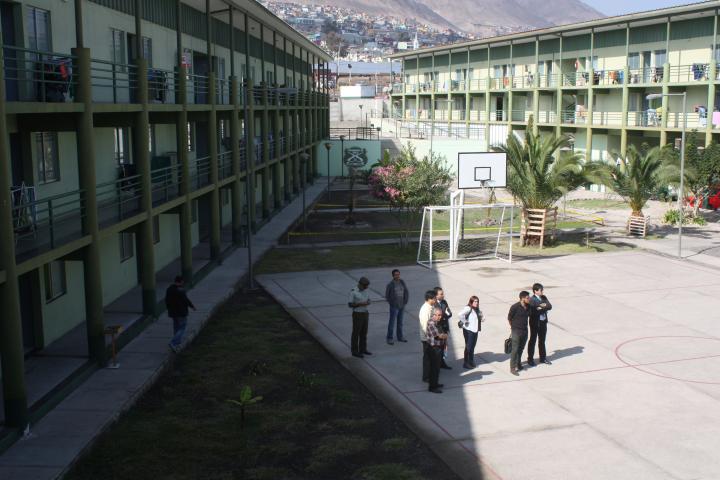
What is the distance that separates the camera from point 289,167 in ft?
153

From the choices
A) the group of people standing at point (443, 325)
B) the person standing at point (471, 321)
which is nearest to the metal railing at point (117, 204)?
the group of people standing at point (443, 325)

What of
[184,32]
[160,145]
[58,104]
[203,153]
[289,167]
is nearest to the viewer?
[58,104]

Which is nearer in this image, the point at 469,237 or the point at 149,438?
the point at 149,438

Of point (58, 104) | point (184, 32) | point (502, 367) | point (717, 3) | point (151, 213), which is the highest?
point (717, 3)

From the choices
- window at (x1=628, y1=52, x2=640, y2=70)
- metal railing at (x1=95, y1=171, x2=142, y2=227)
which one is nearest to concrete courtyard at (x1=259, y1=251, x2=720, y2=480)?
metal railing at (x1=95, y1=171, x2=142, y2=227)

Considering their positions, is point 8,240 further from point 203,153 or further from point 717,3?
point 717,3

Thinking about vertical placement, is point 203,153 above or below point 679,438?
above

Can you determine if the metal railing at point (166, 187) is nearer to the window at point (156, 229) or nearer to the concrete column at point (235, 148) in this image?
the window at point (156, 229)

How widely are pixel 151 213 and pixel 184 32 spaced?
11.5 m

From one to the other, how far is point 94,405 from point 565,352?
10.0m

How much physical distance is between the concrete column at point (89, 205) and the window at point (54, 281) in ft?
7.27

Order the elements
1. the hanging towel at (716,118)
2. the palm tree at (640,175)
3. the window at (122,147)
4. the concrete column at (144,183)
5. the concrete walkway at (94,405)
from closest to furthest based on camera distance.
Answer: the concrete walkway at (94,405) → the concrete column at (144,183) → the window at (122,147) → the palm tree at (640,175) → the hanging towel at (716,118)

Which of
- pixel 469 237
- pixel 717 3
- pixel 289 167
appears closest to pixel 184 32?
pixel 469 237

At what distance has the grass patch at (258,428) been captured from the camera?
12055 millimetres
